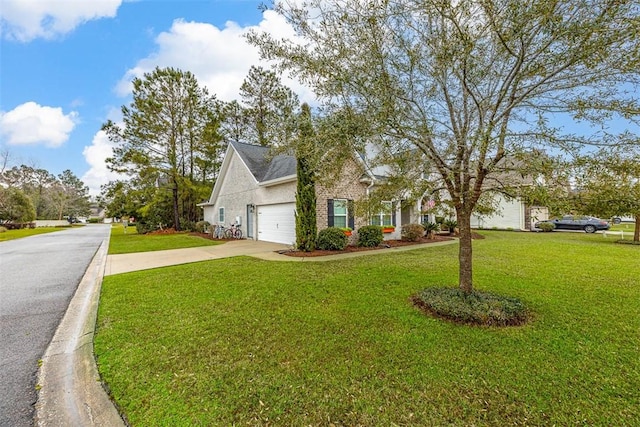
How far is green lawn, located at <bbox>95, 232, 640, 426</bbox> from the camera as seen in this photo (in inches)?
92.4

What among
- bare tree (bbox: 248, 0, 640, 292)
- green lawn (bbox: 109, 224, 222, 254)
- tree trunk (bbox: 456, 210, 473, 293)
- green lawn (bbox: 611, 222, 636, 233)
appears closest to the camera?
bare tree (bbox: 248, 0, 640, 292)

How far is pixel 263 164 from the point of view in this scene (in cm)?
1652

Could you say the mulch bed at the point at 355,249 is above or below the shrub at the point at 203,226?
below

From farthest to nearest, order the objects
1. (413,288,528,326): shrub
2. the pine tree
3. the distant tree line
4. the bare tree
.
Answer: the distant tree line → the pine tree → (413,288,528,326): shrub → the bare tree

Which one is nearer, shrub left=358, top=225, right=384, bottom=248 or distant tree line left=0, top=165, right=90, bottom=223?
shrub left=358, top=225, right=384, bottom=248

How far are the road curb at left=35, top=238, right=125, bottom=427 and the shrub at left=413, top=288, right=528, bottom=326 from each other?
13.6 feet

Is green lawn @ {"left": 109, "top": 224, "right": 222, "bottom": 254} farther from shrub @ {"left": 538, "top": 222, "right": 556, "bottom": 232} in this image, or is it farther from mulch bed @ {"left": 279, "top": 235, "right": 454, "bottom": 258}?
shrub @ {"left": 538, "top": 222, "right": 556, "bottom": 232}

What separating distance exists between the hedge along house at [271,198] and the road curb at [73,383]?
7147 mm

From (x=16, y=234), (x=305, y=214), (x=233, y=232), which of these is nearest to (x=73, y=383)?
(x=305, y=214)

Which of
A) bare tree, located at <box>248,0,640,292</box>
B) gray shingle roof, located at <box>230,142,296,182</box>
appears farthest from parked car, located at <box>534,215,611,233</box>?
bare tree, located at <box>248,0,640,292</box>

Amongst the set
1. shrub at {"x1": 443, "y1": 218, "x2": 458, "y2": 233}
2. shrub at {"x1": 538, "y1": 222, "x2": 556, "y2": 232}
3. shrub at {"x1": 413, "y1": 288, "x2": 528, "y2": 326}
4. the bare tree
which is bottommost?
shrub at {"x1": 413, "y1": 288, "x2": 528, "y2": 326}

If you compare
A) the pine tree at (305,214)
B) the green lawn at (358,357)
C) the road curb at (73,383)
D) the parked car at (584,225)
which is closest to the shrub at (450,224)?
the parked car at (584,225)

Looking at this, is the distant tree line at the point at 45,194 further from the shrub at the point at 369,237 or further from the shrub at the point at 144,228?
the shrub at the point at 369,237

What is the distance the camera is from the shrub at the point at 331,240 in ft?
35.8
